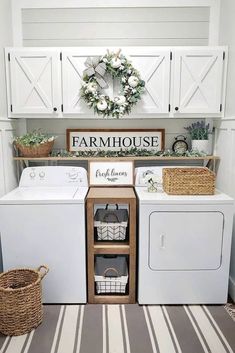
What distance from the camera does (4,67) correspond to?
2.54m

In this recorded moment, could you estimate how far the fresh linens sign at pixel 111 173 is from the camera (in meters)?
2.72

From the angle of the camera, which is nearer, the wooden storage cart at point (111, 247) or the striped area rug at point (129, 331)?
the striped area rug at point (129, 331)

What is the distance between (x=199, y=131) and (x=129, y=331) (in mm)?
1807

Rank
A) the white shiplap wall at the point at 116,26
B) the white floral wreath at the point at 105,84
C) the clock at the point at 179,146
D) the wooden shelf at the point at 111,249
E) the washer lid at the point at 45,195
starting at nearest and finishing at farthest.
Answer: the washer lid at the point at 45,195 → the wooden shelf at the point at 111,249 → the white floral wreath at the point at 105,84 → the white shiplap wall at the point at 116,26 → the clock at the point at 179,146

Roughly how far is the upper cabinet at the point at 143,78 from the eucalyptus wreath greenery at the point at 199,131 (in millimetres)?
208

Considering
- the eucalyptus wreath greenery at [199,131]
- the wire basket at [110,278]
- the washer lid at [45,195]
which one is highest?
the eucalyptus wreath greenery at [199,131]

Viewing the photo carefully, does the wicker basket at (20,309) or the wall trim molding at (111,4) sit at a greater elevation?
the wall trim molding at (111,4)

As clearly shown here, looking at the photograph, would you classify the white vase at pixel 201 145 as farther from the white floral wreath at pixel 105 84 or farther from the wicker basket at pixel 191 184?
the white floral wreath at pixel 105 84

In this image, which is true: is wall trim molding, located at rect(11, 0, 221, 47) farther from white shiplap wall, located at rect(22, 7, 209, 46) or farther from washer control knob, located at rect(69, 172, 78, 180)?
washer control knob, located at rect(69, 172, 78, 180)

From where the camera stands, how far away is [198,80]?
255 centimetres

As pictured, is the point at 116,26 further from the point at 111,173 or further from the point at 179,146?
the point at 111,173

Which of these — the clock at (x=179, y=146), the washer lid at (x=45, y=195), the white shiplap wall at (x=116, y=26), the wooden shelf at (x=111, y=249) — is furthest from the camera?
the clock at (x=179, y=146)

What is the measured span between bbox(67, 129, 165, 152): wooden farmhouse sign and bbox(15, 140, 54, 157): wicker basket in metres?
0.25

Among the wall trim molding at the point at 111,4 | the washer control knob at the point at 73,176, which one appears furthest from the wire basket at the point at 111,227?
the wall trim molding at the point at 111,4
